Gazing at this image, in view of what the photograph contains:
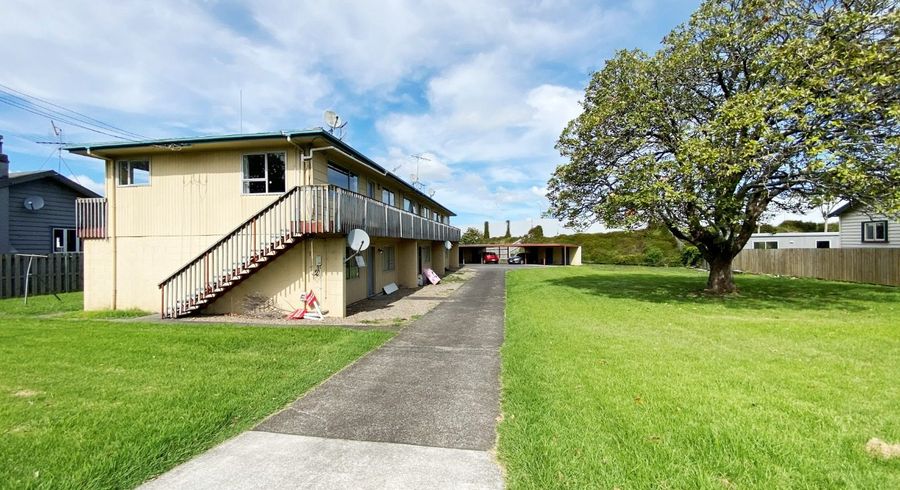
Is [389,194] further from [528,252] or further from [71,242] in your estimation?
[528,252]

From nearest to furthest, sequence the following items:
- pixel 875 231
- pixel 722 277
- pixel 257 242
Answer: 1. pixel 257 242
2. pixel 722 277
3. pixel 875 231

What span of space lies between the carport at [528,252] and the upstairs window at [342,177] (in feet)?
104

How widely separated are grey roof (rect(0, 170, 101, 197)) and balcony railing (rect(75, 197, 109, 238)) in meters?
7.44

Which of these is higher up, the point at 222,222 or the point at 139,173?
the point at 139,173

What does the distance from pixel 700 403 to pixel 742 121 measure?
32.0 feet

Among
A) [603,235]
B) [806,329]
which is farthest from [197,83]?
[603,235]

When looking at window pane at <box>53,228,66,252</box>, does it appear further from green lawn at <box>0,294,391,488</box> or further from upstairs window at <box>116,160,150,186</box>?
green lawn at <box>0,294,391,488</box>

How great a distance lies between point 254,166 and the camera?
12219 mm

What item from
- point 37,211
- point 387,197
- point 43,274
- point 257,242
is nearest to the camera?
point 257,242

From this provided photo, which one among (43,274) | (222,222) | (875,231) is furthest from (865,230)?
(43,274)

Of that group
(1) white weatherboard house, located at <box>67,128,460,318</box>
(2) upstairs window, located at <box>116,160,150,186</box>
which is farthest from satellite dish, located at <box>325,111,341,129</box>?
(2) upstairs window, located at <box>116,160,150,186</box>

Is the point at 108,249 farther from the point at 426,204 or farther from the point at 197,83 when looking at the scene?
the point at 426,204

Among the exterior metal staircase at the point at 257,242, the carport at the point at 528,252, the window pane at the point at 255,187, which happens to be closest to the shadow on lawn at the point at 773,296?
the exterior metal staircase at the point at 257,242

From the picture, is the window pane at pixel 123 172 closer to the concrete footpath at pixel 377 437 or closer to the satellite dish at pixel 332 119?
the satellite dish at pixel 332 119
